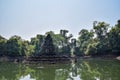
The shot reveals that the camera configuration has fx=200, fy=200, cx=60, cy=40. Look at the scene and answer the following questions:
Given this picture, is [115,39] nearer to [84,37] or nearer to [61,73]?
[84,37]

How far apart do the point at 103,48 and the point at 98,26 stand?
976 centimetres

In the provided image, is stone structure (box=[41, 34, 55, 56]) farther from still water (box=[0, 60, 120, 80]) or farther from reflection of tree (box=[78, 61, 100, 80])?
reflection of tree (box=[78, 61, 100, 80])

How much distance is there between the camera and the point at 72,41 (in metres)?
80.4

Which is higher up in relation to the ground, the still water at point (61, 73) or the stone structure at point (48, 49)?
the stone structure at point (48, 49)

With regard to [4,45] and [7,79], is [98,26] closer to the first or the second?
[4,45]

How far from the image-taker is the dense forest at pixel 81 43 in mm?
54094

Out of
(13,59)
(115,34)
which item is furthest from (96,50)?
(13,59)

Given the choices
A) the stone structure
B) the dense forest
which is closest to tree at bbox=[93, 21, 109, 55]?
the dense forest

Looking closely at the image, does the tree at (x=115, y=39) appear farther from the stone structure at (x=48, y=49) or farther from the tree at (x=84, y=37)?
the stone structure at (x=48, y=49)

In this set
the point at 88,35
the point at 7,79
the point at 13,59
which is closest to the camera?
the point at 7,79

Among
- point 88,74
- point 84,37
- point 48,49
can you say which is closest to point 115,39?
point 48,49

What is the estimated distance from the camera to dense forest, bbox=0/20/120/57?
177 feet

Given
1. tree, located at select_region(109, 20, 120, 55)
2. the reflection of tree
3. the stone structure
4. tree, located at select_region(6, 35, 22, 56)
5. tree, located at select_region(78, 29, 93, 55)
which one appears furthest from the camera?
tree, located at select_region(78, 29, 93, 55)

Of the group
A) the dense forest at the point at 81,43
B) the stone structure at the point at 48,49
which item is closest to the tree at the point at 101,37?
the dense forest at the point at 81,43
